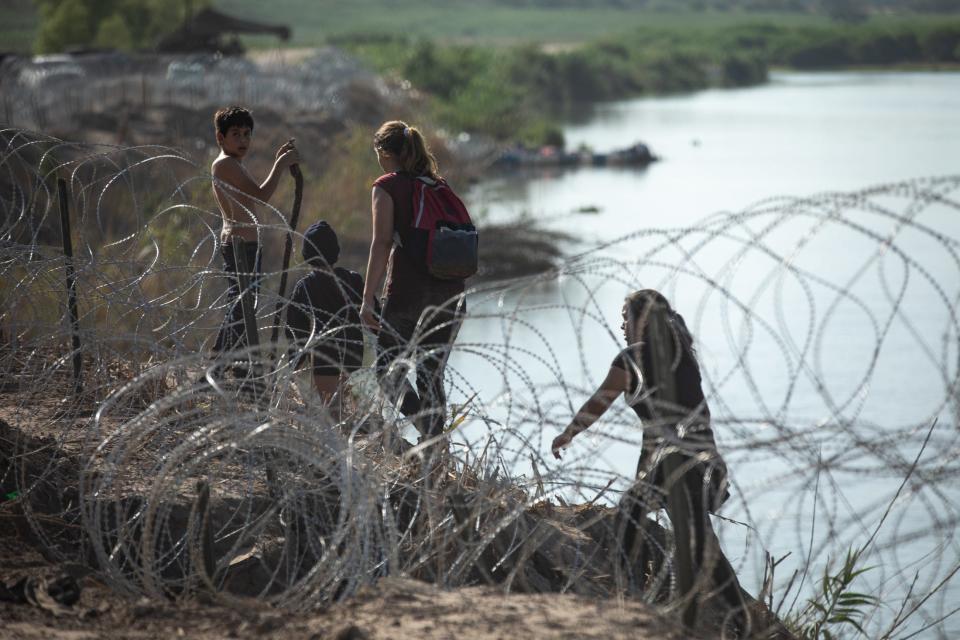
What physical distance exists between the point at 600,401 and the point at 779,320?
3.02ft

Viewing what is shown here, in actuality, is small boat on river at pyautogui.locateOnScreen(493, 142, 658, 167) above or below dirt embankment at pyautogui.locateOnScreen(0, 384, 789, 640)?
below

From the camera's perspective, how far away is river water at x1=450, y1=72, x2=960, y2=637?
14.9ft

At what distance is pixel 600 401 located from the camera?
5.14 meters

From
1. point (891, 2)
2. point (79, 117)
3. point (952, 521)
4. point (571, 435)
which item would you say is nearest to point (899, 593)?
point (571, 435)

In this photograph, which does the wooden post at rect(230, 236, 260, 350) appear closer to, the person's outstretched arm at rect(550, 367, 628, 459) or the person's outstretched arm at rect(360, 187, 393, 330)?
the person's outstretched arm at rect(360, 187, 393, 330)

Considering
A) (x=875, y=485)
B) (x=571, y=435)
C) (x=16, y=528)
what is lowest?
(x=875, y=485)

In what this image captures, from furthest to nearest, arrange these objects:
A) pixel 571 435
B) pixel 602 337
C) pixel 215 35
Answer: pixel 215 35
pixel 602 337
pixel 571 435

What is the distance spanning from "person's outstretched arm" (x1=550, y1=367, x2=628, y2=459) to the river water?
0.11 meters

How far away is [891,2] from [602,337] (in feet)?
387

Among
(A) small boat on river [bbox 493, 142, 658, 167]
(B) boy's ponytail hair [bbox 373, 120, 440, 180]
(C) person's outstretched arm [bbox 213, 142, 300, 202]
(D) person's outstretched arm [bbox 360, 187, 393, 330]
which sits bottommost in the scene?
(A) small boat on river [bbox 493, 142, 658, 167]

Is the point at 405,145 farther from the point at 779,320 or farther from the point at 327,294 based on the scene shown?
the point at 779,320

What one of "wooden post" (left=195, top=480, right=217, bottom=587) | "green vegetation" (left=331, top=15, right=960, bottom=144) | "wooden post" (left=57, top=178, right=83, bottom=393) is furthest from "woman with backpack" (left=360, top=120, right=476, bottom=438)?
"green vegetation" (left=331, top=15, right=960, bottom=144)

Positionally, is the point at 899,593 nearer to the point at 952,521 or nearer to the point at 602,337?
the point at 952,521

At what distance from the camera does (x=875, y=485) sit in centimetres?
1196
